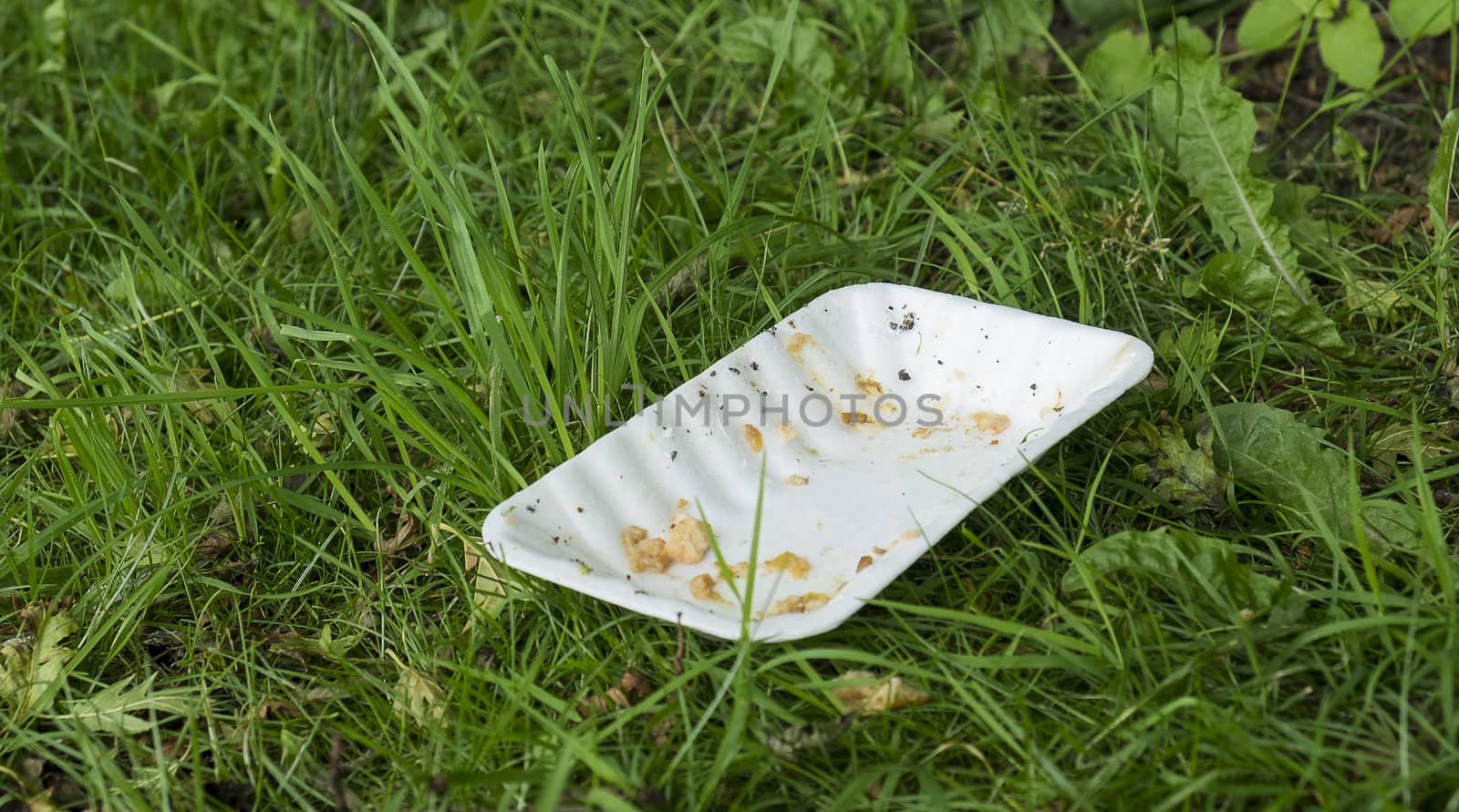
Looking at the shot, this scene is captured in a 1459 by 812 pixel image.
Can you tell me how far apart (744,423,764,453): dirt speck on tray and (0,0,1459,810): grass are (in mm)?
197

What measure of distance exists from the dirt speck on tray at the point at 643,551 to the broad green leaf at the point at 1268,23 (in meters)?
1.55

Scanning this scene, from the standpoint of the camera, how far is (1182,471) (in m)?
1.62

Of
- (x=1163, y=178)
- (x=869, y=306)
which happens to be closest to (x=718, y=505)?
(x=869, y=306)

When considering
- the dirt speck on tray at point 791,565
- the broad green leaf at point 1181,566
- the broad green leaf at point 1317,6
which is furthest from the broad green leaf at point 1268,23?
the dirt speck on tray at point 791,565

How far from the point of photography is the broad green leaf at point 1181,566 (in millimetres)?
1390

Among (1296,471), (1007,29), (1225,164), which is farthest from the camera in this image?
(1007,29)

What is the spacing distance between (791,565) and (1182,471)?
529mm

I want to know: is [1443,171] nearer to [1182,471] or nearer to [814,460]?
[1182,471]

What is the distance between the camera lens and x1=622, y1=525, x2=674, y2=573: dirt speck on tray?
1476mm

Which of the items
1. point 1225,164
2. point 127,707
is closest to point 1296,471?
point 1225,164

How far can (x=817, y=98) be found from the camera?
8.05 ft

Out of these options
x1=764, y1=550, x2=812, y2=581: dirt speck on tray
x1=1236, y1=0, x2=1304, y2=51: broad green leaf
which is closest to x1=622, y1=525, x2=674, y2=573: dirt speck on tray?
x1=764, y1=550, x2=812, y2=581: dirt speck on tray

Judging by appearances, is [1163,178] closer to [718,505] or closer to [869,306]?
[869,306]

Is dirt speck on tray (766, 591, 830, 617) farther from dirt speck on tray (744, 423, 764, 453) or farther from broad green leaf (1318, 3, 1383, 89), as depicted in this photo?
broad green leaf (1318, 3, 1383, 89)
